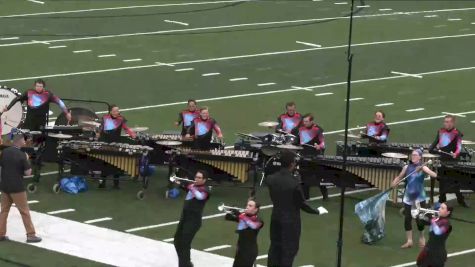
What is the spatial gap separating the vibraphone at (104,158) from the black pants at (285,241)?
19.8 ft

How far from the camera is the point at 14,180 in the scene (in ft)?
72.2

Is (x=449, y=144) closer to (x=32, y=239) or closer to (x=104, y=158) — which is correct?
(x=104, y=158)

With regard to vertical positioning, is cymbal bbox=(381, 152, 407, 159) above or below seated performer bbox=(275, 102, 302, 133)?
below

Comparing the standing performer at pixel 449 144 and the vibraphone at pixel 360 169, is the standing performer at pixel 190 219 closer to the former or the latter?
the vibraphone at pixel 360 169

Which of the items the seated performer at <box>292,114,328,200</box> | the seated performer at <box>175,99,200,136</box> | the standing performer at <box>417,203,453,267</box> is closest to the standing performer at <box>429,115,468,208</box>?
the seated performer at <box>292,114,328,200</box>

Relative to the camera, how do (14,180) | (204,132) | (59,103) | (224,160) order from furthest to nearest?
(59,103) → (204,132) → (224,160) → (14,180)

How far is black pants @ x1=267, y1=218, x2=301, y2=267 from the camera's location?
19.6m

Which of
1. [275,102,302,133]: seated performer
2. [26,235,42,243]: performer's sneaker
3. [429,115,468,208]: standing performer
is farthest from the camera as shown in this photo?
[275,102,302,133]: seated performer

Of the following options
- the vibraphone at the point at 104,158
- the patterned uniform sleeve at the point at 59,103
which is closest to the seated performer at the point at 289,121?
the vibraphone at the point at 104,158

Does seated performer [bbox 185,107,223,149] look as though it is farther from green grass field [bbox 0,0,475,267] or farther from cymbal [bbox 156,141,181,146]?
green grass field [bbox 0,0,475,267]

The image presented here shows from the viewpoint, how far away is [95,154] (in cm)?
2556

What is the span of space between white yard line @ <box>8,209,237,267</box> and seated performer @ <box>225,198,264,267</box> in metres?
1.87

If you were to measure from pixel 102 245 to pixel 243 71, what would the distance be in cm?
1445

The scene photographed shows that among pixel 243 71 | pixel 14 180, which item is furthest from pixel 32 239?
pixel 243 71
